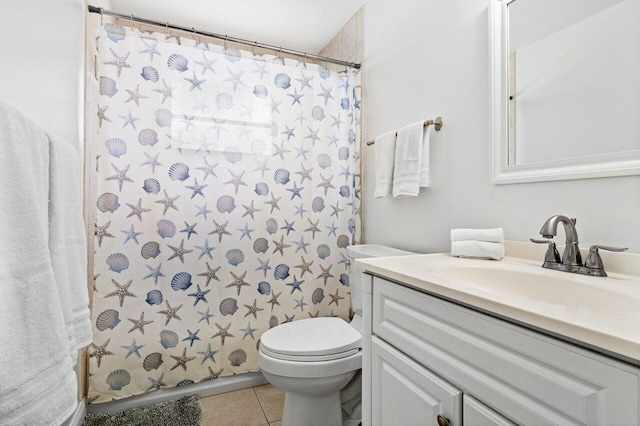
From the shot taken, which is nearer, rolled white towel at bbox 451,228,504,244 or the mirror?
the mirror

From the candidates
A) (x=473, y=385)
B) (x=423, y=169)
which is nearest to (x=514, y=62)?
(x=423, y=169)

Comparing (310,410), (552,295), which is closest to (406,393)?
(552,295)

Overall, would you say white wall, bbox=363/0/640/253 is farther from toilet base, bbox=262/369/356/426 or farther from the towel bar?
toilet base, bbox=262/369/356/426

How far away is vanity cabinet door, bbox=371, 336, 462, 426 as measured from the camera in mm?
724

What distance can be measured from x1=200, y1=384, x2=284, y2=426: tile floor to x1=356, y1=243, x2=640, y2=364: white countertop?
112 cm

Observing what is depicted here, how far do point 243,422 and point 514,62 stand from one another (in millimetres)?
1965

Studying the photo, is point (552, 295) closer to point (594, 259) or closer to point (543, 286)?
point (543, 286)

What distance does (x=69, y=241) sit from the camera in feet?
2.93

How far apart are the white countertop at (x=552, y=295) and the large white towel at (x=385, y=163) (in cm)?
53

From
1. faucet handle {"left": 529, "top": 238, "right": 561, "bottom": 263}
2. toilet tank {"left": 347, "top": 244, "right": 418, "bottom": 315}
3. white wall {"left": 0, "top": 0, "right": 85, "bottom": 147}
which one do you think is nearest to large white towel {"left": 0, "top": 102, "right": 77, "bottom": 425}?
white wall {"left": 0, "top": 0, "right": 85, "bottom": 147}

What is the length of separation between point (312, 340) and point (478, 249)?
2.62ft

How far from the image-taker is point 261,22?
7.00 feet

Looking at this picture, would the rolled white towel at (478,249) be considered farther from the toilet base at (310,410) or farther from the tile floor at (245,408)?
the tile floor at (245,408)

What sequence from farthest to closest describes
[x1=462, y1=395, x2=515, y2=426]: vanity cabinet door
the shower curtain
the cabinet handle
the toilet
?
the shower curtain → the toilet → the cabinet handle → [x1=462, y1=395, x2=515, y2=426]: vanity cabinet door
